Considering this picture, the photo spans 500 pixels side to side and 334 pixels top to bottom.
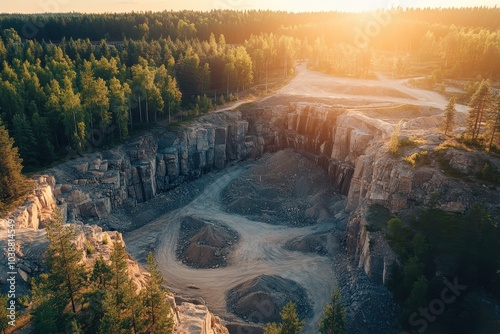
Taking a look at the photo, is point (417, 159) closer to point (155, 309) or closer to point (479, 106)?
point (479, 106)

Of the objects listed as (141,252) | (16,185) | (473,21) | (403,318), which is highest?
(473,21)

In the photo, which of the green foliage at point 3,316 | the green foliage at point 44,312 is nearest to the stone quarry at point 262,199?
the green foliage at point 44,312

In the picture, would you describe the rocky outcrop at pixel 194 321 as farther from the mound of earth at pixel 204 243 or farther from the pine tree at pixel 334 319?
the mound of earth at pixel 204 243

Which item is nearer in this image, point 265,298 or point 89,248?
point 89,248

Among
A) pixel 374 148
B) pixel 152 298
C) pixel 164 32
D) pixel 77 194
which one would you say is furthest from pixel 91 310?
pixel 164 32

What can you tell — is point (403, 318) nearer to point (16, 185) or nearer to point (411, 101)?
point (16, 185)

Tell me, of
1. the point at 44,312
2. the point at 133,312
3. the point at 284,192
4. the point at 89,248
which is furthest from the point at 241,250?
the point at 44,312

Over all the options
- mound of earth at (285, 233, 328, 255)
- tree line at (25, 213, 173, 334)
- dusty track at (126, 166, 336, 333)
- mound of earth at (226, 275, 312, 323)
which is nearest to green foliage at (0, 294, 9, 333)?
tree line at (25, 213, 173, 334)
